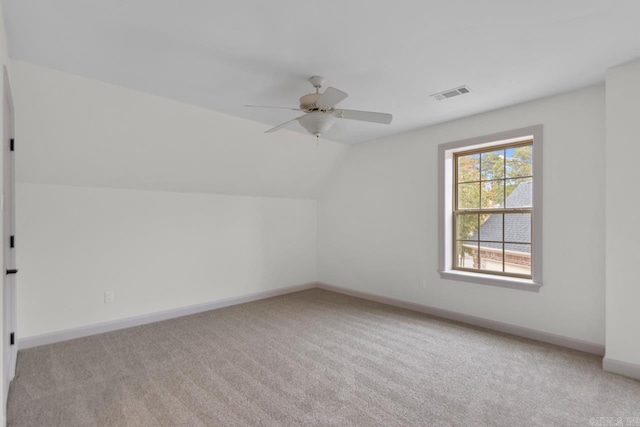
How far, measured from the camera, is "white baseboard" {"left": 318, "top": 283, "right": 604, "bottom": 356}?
10.3ft

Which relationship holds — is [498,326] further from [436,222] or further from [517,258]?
[436,222]

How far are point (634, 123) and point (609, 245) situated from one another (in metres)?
1.03

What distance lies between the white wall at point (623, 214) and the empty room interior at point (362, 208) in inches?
0.7

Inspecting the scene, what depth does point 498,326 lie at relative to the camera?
145 inches

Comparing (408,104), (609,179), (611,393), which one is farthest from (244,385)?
(609,179)

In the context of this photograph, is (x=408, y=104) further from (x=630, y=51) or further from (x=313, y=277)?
(x=313, y=277)

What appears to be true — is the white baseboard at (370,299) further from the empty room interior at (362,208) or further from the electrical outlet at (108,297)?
the electrical outlet at (108,297)

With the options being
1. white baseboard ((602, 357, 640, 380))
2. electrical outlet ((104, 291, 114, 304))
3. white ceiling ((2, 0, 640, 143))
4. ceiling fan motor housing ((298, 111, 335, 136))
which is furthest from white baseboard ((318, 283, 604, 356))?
electrical outlet ((104, 291, 114, 304))

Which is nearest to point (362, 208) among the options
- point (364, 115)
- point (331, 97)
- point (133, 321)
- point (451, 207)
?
point (451, 207)

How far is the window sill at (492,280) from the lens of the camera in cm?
346

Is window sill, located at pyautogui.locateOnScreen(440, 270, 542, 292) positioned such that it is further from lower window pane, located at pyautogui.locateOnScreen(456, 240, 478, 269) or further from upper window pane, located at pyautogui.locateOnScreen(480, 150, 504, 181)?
upper window pane, located at pyautogui.locateOnScreen(480, 150, 504, 181)

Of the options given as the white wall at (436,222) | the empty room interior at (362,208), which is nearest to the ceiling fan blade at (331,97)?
the empty room interior at (362,208)

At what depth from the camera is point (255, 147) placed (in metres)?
4.38

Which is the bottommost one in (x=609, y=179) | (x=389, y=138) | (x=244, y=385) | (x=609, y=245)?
(x=244, y=385)
